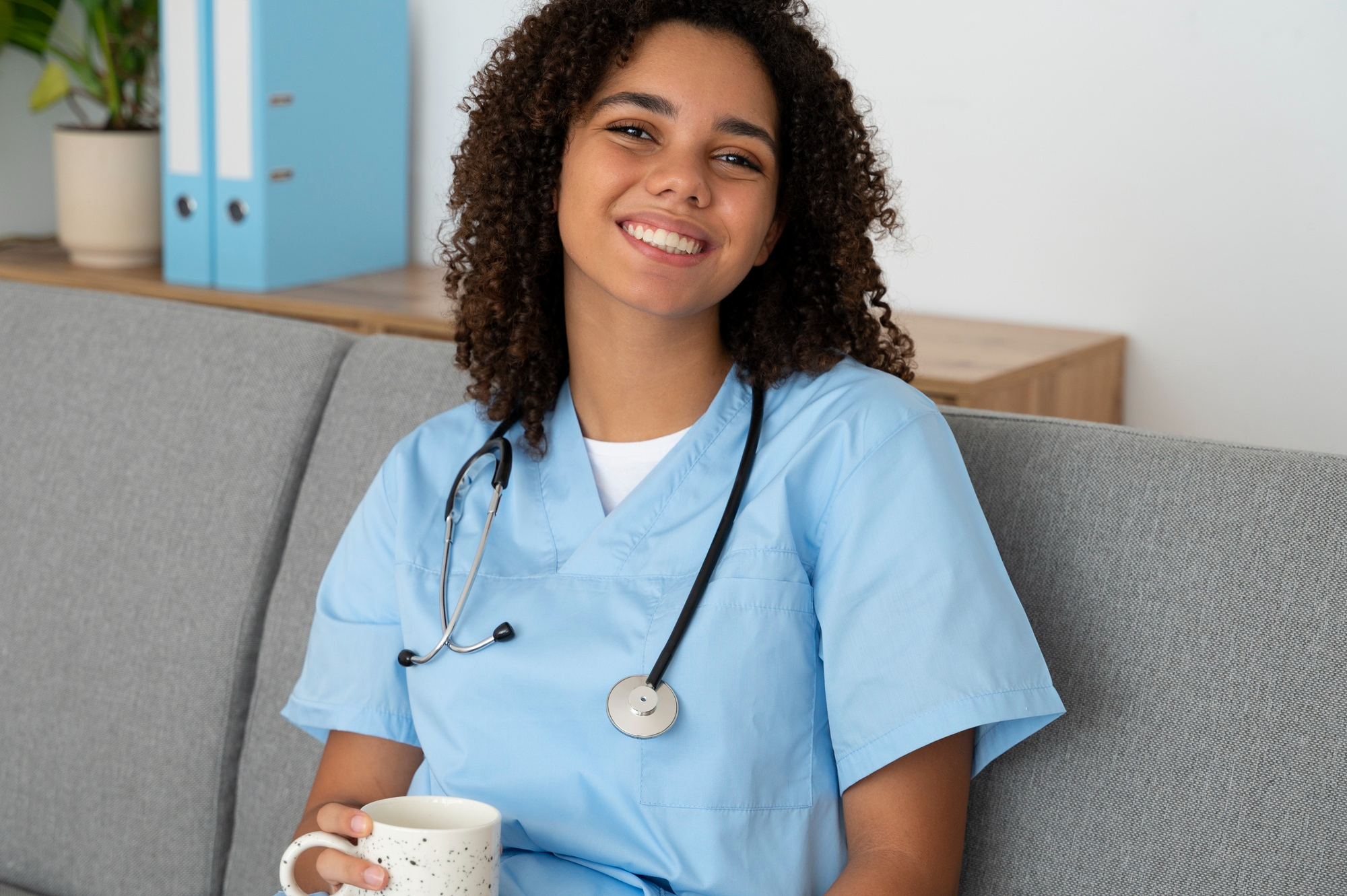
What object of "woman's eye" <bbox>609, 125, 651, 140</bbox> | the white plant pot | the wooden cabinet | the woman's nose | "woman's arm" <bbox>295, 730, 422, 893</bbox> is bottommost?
"woman's arm" <bbox>295, 730, 422, 893</bbox>

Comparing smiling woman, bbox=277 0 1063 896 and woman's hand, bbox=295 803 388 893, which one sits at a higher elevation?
smiling woman, bbox=277 0 1063 896

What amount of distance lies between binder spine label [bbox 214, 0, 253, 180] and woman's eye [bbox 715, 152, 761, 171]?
48.5 inches

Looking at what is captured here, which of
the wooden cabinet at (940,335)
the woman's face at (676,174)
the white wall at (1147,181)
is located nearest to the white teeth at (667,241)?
the woman's face at (676,174)

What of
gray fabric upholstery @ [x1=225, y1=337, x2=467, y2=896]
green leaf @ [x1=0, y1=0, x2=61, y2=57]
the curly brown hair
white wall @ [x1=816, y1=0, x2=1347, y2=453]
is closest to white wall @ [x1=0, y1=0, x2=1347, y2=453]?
white wall @ [x1=816, y1=0, x2=1347, y2=453]

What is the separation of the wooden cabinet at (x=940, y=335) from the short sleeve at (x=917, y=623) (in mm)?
617

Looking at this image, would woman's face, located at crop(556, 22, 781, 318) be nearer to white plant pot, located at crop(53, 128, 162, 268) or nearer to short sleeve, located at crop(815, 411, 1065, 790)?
short sleeve, located at crop(815, 411, 1065, 790)

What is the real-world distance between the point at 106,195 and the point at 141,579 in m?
1.17

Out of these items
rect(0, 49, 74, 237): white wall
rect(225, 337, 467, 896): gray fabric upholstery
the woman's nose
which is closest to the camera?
the woman's nose

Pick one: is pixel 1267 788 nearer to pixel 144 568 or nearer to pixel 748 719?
pixel 748 719

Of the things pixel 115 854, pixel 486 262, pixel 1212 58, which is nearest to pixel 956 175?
pixel 1212 58

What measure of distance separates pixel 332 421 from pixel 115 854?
1.60 feet

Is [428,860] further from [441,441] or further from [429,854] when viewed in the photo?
[441,441]

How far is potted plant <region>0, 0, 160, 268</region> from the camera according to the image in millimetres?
2291

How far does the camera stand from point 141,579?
4.45ft
